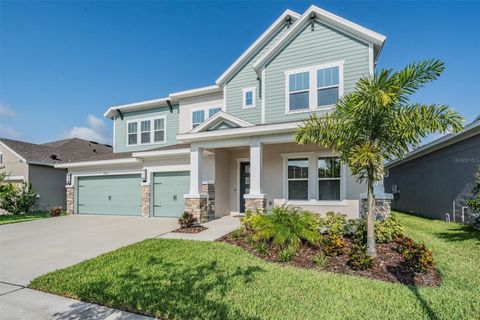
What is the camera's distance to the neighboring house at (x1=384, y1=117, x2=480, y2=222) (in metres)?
10.2

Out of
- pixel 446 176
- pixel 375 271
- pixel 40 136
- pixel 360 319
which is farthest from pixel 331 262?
pixel 40 136

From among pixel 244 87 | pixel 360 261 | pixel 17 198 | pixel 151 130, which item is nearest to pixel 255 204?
pixel 360 261

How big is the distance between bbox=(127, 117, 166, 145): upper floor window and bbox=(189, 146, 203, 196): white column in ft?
16.4

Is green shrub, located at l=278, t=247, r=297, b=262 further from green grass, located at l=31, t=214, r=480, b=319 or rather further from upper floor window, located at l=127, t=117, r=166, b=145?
upper floor window, located at l=127, t=117, r=166, b=145

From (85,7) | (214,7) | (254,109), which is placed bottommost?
(254,109)

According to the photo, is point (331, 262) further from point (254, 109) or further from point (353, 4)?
point (353, 4)

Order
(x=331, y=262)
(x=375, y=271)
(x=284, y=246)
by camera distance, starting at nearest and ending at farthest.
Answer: (x=375, y=271)
(x=331, y=262)
(x=284, y=246)

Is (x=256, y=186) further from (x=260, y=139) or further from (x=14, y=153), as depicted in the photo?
(x=14, y=153)

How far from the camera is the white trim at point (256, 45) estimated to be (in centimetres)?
1100

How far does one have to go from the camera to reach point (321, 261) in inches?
214

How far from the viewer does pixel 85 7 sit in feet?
32.3

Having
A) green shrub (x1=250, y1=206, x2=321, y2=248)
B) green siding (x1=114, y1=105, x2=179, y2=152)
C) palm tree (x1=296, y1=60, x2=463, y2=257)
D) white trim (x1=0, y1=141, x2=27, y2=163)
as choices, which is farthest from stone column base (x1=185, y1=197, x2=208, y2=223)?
white trim (x1=0, y1=141, x2=27, y2=163)

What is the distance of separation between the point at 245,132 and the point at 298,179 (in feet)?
10.2

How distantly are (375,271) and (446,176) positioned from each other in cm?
999
